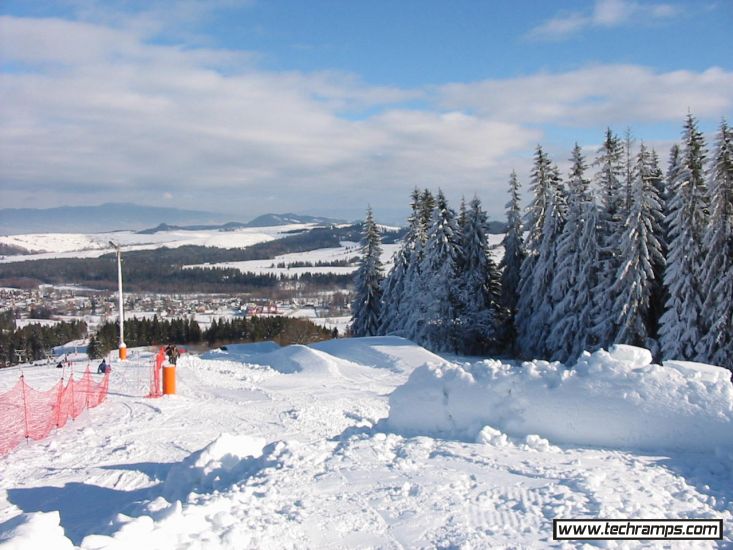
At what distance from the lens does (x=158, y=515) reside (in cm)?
591

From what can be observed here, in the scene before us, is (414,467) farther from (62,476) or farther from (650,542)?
(62,476)

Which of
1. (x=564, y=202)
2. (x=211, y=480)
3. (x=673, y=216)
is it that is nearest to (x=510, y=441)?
(x=211, y=480)

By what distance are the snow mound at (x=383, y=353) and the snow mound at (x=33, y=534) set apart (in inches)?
706

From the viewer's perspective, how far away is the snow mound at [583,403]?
8.14 meters

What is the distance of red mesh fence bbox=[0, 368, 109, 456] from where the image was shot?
12.4 metres

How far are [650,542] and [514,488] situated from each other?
1.68 metres

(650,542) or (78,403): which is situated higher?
(650,542)

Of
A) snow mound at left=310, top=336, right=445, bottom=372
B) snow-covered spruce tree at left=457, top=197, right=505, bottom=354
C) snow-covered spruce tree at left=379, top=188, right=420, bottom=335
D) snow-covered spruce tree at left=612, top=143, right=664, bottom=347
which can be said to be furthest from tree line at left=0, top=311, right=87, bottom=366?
snow-covered spruce tree at left=612, top=143, right=664, bottom=347

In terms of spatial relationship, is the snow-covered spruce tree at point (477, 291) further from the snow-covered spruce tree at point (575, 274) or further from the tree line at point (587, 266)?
the snow-covered spruce tree at point (575, 274)

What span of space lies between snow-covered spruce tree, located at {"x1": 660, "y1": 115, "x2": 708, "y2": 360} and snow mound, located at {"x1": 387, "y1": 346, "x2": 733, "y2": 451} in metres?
14.4

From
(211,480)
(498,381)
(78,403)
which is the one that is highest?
(498,381)

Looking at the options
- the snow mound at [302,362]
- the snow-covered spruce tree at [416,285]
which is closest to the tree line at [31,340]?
the snow-covered spruce tree at [416,285]

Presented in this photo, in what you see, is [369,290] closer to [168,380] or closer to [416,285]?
[416,285]

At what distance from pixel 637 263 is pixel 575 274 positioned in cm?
396
